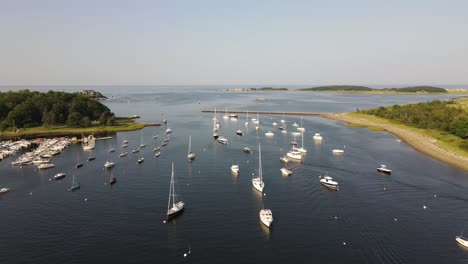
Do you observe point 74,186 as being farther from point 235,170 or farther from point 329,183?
point 329,183

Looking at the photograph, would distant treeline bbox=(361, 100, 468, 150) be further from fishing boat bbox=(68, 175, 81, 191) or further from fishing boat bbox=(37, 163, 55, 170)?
fishing boat bbox=(37, 163, 55, 170)

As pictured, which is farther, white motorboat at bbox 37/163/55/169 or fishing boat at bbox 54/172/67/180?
white motorboat at bbox 37/163/55/169

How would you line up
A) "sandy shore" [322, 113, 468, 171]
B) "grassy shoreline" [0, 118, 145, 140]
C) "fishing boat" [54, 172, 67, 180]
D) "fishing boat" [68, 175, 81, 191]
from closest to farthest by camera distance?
"fishing boat" [68, 175, 81, 191] < "fishing boat" [54, 172, 67, 180] < "sandy shore" [322, 113, 468, 171] < "grassy shoreline" [0, 118, 145, 140]

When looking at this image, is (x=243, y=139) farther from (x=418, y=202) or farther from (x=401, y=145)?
(x=418, y=202)

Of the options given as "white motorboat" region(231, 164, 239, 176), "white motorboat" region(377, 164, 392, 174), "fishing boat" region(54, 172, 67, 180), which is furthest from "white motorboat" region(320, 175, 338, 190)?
"fishing boat" region(54, 172, 67, 180)

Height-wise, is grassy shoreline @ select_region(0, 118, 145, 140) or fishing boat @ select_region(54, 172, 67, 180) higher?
grassy shoreline @ select_region(0, 118, 145, 140)
